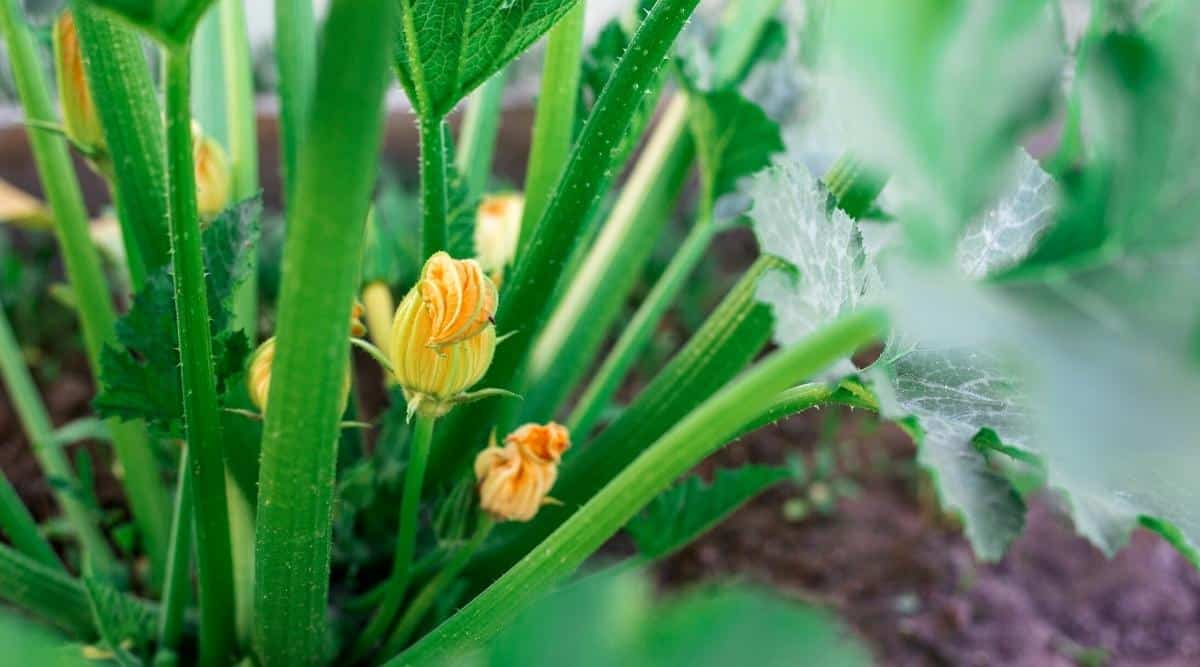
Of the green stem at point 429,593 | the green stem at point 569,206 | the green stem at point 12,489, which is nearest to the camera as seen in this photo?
the green stem at point 569,206

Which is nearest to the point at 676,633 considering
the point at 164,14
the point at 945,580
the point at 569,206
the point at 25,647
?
the point at 25,647

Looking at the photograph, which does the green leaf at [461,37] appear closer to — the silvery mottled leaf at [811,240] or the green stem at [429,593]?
the silvery mottled leaf at [811,240]

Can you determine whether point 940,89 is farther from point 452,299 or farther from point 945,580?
point 945,580

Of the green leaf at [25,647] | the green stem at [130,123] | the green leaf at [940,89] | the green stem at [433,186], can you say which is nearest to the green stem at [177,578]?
the green stem at [130,123]

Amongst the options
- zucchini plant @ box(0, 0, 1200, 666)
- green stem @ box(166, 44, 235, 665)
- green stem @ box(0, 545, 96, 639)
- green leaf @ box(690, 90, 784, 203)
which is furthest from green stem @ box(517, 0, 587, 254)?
green stem @ box(0, 545, 96, 639)

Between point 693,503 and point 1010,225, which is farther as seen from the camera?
point 693,503

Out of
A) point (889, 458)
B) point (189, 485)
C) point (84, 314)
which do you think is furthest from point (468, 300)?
point (889, 458)

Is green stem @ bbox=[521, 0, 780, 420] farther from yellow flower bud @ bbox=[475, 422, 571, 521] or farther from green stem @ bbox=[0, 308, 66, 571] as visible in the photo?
green stem @ bbox=[0, 308, 66, 571]
